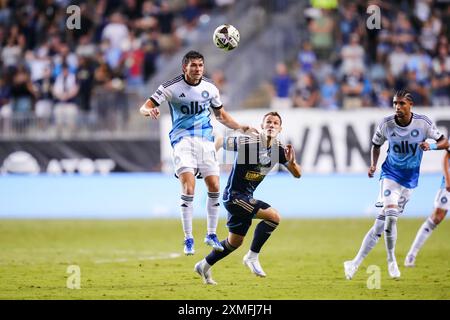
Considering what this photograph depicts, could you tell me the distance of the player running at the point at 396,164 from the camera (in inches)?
522

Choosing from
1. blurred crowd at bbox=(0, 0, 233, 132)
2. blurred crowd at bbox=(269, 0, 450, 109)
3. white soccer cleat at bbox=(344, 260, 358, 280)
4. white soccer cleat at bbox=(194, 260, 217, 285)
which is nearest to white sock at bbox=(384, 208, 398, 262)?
white soccer cleat at bbox=(344, 260, 358, 280)

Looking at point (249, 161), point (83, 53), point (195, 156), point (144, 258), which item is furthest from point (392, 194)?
point (83, 53)

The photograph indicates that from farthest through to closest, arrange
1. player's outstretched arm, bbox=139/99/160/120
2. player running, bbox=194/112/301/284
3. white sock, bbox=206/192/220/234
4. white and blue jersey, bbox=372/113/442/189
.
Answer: white and blue jersey, bbox=372/113/442/189, white sock, bbox=206/192/220/234, player running, bbox=194/112/301/284, player's outstretched arm, bbox=139/99/160/120

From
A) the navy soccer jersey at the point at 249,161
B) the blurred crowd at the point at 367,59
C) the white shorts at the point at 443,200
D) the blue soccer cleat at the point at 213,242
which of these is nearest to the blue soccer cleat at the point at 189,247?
the blue soccer cleat at the point at 213,242

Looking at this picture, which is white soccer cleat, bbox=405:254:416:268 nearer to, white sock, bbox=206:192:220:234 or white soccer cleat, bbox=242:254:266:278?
white soccer cleat, bbox=242:254:266:278

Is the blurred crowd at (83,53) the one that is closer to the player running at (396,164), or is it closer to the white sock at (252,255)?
the white sock at (252,255)

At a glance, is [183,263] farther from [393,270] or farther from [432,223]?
[432,223]

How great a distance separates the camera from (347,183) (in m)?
22.2

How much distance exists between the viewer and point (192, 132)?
13.2 m

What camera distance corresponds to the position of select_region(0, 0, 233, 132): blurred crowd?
2380 cm

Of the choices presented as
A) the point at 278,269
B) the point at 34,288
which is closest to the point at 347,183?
the point at 278,269

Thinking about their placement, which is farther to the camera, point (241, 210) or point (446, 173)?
point (446, 173)

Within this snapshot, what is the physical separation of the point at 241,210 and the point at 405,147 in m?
2.59

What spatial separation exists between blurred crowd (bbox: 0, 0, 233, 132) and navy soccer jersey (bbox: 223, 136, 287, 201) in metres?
11.0
